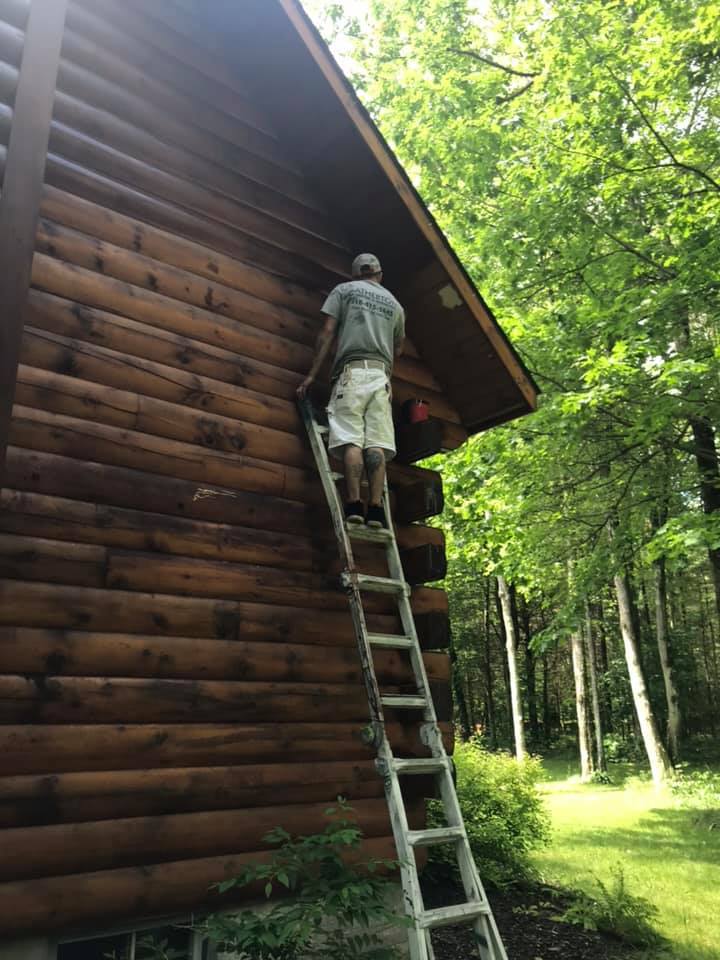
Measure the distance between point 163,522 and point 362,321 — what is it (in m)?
2.07

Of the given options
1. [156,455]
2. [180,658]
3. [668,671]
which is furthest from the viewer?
[668,671]

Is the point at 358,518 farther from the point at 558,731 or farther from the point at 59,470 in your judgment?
the point at 558,731

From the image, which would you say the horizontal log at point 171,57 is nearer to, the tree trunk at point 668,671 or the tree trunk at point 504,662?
the tree trunk at point 668,671

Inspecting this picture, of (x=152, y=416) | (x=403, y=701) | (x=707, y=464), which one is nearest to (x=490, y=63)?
(x=707, y=464)

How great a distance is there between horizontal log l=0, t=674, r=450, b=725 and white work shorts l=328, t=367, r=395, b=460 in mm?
1712

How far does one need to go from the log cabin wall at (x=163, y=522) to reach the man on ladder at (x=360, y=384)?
39 centimetres

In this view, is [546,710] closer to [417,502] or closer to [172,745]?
[417,502]

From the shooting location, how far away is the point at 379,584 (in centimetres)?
480

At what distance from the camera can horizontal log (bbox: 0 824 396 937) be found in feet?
11.4

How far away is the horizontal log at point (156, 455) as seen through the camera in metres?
4.08

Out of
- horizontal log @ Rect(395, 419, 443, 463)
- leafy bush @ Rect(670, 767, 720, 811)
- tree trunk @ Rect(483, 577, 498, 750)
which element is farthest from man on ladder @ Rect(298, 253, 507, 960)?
tree trunk @ Rect(483, 577, 498, 750)

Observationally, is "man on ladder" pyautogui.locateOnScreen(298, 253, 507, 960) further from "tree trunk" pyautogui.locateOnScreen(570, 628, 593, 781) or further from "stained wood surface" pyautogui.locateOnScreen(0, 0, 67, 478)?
"tree trunk" pyautogui.locateOnScreen(570, 628, 593, 781)

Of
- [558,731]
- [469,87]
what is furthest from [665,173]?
[558,731]

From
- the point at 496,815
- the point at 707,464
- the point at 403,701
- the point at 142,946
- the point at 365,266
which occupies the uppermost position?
the point at 707,464
